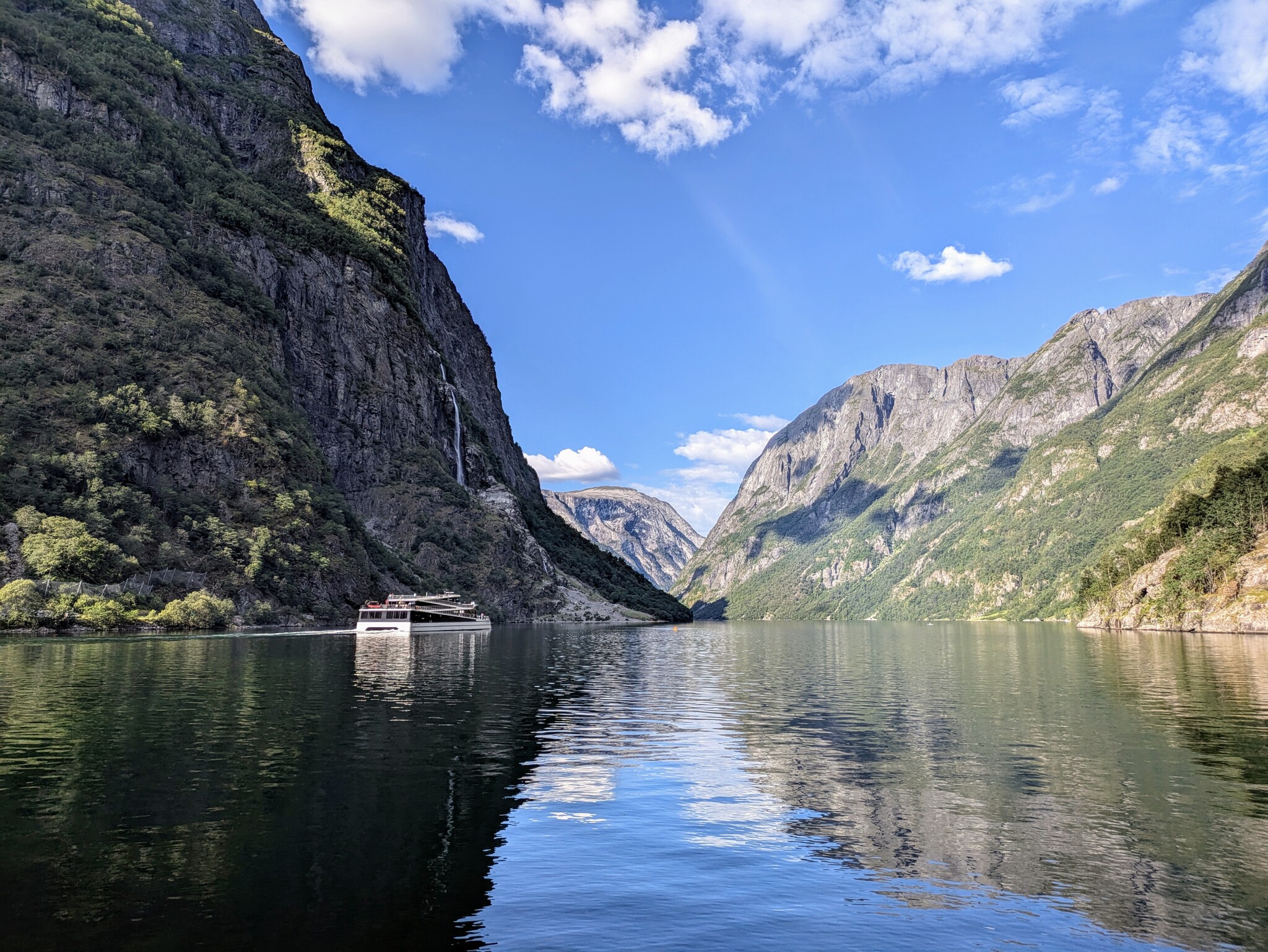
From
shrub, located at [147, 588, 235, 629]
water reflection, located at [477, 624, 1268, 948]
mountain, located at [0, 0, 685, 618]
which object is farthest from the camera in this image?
mountain, located at [0, 0, 685, 618]

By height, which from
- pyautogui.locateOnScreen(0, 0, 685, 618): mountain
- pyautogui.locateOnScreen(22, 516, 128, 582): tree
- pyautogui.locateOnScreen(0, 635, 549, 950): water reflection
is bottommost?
pyautogui.locateOnScreen(0, 635, 549, 950): water reflection

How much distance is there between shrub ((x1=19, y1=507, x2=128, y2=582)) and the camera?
4072 inches

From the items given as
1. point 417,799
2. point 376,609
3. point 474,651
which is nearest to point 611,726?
point 417,799

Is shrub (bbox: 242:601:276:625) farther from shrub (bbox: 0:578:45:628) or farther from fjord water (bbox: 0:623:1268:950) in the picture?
fjord water (bbox: 0:623:1268:950)

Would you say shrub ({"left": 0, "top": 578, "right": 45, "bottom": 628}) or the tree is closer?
shrub ({"left": 0, "top": 578, "right": 45, "bottom": 628})

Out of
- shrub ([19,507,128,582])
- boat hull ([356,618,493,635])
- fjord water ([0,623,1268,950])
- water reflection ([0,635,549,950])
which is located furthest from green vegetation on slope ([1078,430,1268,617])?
shrub ([19,507,128,582])

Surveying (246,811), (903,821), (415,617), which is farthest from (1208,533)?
(246,811)

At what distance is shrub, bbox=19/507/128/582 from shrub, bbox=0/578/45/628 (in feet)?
16.8

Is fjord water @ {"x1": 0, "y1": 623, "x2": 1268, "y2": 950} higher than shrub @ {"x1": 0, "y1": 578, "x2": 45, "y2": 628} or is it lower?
lower

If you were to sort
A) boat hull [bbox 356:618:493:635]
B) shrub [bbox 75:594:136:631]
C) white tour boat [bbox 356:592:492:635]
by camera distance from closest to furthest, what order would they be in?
1. shrub [bbox 75:594:136:631]
2. boat hull [bbox 356:618:493:635]
3. white tour boat [bbox 356:592:492:635]

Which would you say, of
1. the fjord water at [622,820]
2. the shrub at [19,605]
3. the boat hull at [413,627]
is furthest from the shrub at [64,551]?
the fjord water at [622,820]

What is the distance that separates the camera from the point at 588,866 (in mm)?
18859

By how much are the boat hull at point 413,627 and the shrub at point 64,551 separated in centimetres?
3680

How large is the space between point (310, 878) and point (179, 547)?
4859 inches
